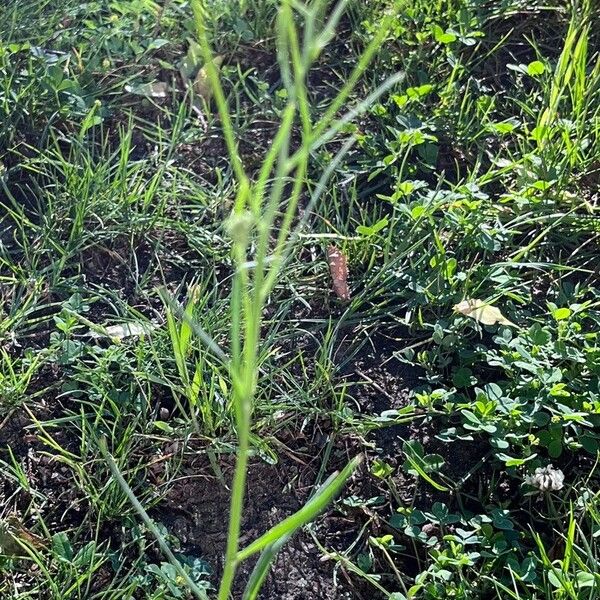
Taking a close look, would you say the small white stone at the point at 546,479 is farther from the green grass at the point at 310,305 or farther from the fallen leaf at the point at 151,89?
the fallen leaf at the point at 151,89

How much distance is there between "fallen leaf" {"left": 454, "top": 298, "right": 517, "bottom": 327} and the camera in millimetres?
1815

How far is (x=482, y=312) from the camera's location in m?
1.83

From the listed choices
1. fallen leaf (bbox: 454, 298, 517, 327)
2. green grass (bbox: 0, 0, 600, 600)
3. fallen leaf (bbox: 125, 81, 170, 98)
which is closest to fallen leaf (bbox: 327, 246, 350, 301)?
green grass (bbox: 0, 0, 600, 600)

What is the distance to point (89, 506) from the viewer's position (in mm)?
1602

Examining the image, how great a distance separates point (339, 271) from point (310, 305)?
11 cm

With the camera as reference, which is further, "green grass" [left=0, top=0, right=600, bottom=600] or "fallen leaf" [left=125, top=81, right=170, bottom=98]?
"fallen leaf" [left=125, top=81, right=170, bottom=98]

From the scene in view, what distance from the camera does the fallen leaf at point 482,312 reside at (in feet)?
5.96

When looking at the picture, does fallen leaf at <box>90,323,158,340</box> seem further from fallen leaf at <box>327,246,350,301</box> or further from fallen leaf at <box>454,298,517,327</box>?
fallen leaf at <box>454,298,517,327</box>

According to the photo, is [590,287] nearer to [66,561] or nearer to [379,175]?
[379,175]

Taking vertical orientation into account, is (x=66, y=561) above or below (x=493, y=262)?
below

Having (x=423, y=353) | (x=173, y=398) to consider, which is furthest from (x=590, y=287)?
(x=173, y=398)

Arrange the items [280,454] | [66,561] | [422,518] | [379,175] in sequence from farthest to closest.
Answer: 1. [379,175]
2. [280,454]
3. [422,518]
4. [66,561]

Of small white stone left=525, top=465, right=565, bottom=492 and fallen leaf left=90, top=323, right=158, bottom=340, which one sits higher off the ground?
fallen leaf left=90, top=323, right=158, bottom=340

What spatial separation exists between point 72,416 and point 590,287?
1207 millimetres
